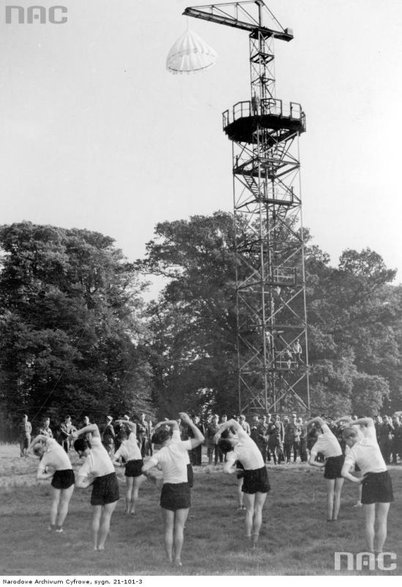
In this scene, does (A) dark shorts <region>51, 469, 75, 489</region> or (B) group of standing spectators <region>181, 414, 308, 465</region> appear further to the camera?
(B) group of standing spectators <region>181, 414, 308, 465</region>

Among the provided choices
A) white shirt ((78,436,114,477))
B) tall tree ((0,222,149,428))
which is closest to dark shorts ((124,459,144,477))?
white shirt ((78,436,114,477))

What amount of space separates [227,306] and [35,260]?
38.1 ft

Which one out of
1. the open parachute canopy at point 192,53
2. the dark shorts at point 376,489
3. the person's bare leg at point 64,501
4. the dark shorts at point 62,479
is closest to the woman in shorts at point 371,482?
the dark shorts at point 376,489

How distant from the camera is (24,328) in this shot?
125 feet

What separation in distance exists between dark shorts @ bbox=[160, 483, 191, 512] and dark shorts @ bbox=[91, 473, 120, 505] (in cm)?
124

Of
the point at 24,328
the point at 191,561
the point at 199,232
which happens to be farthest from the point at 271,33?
the point at 191,561

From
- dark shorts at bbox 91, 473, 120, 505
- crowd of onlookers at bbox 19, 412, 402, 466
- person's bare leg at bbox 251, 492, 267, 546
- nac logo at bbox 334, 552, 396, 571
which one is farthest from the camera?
crowd of onlookers at bbox 19, 412, 402, 466

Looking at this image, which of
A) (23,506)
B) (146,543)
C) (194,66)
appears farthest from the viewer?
(194,66)

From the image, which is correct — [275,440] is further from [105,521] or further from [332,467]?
[105,521]

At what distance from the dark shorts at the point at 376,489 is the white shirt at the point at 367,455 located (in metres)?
0.09

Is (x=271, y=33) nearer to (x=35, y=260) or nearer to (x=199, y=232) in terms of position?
(x=199, y=232)

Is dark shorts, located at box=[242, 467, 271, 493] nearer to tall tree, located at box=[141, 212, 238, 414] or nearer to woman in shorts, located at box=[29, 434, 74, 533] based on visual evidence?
woman in shorts, located at box=[29, 434, 74, 533]

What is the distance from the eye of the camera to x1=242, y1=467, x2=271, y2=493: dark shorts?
1134 centimetres

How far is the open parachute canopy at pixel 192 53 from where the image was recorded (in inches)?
742
